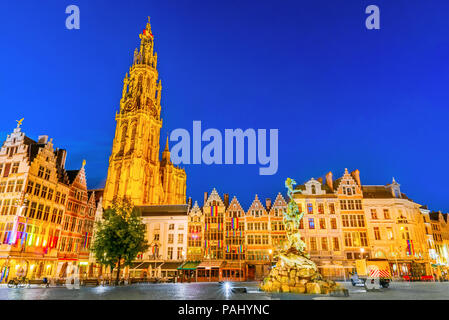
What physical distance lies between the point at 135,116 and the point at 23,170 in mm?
48540

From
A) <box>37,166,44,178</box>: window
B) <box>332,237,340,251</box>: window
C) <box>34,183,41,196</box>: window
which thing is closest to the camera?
<box>34,183,41,196</box>: window

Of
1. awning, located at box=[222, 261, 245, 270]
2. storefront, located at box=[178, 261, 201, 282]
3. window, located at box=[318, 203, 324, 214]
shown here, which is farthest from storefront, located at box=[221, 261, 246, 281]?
window, located at box=[318, 203, 324, 214]

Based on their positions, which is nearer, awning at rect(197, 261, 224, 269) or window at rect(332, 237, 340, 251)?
window at rect(332, 237, 340, 251)

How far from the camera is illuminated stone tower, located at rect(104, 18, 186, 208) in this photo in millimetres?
72500

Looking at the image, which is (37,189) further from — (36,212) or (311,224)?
(311,224)

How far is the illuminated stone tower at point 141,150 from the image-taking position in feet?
238

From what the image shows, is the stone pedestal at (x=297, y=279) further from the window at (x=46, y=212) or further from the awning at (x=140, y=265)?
the awning at (x=140, y=265)

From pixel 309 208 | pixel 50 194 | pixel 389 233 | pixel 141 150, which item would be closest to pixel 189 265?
pixel 309 208

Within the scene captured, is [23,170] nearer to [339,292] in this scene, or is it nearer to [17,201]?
[17,201]

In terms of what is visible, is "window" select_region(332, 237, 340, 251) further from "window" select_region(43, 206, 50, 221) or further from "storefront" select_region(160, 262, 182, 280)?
"window" select_region(43, 206, 50, 221)

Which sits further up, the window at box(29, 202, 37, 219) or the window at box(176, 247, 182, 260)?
the window at box(29, 202, 37, 219)

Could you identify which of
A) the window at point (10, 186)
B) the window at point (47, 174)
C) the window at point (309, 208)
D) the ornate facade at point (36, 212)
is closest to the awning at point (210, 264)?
the window at point (309, 208)

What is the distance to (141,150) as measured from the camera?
75.6 m

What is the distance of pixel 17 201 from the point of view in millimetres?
30562
